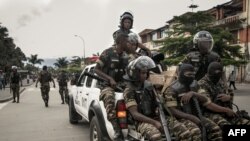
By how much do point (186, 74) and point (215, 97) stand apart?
0.70 meters

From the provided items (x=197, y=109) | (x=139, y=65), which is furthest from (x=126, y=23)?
(x=197, y=109)

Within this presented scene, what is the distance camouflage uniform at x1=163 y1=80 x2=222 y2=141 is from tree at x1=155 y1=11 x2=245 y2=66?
18.0 metres

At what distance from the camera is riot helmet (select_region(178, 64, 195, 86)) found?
428cm

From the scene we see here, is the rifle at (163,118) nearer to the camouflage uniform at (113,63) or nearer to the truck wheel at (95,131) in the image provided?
the camouflage uniform at (113,63)

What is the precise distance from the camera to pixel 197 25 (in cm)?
2591

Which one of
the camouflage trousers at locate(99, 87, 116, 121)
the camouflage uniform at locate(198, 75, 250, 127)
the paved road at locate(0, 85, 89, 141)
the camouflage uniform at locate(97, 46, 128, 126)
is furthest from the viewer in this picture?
the paved road at locate(0, 85, 89, 141)

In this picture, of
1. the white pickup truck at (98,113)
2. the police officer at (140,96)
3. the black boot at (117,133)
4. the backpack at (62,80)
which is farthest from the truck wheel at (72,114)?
the backpack at (62,80)

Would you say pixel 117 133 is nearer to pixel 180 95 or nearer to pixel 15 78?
pixel 180 95

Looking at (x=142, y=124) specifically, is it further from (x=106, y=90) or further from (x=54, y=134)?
(x=54, y=134)

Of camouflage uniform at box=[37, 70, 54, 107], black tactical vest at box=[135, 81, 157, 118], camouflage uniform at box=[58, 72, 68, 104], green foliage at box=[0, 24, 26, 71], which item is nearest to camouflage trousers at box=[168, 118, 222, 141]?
black tactical vest at box=[135, 81, 157, 118]

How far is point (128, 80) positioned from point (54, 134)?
439 cm

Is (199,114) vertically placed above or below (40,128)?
above

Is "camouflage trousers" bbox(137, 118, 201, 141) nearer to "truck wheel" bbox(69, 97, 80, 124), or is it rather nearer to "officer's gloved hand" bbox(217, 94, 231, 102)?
"officer's gloved hand" bbox(217, 94, 231, 102)

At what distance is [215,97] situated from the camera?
4.71 metres
